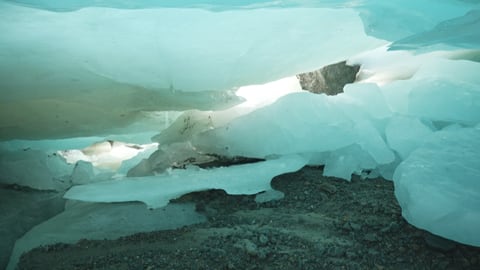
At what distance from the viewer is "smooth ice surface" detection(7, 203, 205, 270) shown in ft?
5.24

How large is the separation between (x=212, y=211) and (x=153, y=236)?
423 millimetres

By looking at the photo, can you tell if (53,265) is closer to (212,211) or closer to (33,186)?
(212,211)

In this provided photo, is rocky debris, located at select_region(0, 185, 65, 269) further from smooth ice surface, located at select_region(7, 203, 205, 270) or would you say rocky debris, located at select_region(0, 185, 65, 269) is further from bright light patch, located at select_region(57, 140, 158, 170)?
bright light patch, located at select_region(57, 140, 158, 170)

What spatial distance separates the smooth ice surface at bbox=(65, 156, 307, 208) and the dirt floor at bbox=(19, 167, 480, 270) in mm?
168

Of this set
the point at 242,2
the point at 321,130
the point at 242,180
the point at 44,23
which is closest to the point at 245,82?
the point at 321,130

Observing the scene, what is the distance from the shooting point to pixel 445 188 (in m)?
1.27

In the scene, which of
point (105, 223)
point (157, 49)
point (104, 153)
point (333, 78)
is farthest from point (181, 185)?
point (104, 153)

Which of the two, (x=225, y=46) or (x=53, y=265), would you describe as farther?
(x=225, y=46)

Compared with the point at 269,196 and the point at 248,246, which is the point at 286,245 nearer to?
the point at 248,246

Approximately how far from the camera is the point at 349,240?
137 cm

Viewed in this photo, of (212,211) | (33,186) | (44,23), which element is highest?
(44,23)

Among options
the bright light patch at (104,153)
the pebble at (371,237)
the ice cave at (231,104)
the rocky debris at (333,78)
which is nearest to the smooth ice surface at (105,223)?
the ice cave at (231,104)

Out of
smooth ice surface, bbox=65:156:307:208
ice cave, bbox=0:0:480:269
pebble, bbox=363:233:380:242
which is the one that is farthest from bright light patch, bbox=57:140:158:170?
pebble, bbox=363:233:380:242

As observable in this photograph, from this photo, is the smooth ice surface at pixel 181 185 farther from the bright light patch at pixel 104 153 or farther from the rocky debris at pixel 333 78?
the bright light patch at pixel 104 153
